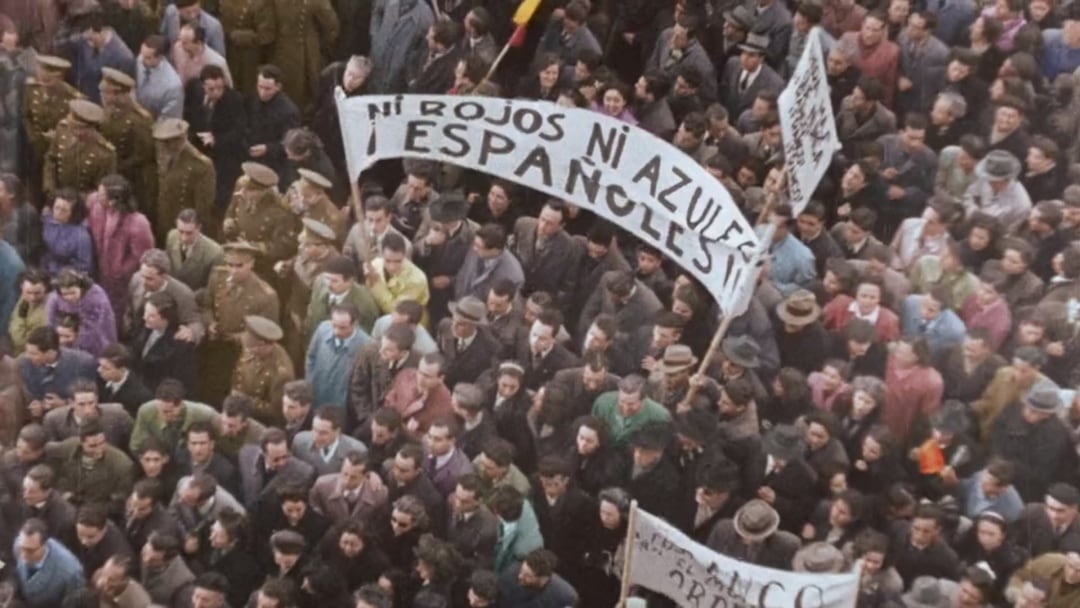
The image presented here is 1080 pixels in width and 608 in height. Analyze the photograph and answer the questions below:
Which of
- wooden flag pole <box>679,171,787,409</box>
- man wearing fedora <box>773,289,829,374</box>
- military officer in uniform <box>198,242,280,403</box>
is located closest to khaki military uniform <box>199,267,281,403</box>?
military officer in uniform <box>198,242,280,403</box>

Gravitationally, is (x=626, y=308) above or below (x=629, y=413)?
above

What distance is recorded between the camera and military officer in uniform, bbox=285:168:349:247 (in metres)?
13.0

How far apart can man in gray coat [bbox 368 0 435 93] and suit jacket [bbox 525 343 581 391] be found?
183 cm

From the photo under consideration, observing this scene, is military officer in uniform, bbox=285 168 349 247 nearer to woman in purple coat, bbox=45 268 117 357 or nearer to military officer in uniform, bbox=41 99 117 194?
military officer in uniform, bbox=41 99 117 194

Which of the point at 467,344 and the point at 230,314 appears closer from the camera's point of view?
the point at 467,344

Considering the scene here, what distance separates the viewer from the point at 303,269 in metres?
12.8

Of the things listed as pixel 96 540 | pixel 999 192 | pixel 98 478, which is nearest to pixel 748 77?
pixel 999 192

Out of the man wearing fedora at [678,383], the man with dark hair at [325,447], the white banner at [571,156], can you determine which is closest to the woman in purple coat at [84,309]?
the man with dark hair at [325,447]

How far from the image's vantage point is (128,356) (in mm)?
Result: 12438

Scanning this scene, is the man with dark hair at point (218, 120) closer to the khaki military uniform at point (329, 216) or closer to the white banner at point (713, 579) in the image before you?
the khaki military uniform at point (329, 216)

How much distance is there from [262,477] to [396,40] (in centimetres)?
251

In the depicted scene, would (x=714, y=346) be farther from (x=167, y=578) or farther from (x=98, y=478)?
(x=98, y=478)

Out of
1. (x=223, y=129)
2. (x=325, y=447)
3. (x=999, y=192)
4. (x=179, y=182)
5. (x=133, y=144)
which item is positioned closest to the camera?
(x=325, y=447)

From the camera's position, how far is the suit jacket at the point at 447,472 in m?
12.1
